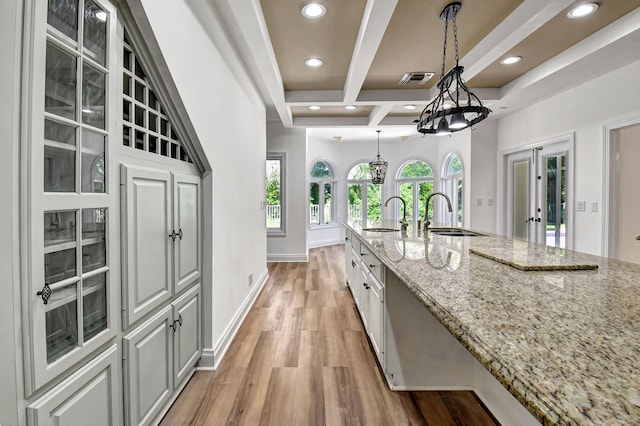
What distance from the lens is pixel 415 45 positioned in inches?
126

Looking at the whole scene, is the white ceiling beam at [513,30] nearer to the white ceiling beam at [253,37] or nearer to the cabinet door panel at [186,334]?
the white ceiling beam at [253,37]

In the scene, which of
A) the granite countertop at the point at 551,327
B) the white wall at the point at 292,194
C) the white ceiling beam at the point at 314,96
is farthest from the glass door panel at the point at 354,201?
the granite countertop at the point at 551,327

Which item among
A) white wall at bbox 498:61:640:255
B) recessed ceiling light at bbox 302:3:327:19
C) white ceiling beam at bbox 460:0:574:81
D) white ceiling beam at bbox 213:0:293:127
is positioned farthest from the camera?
white wall at bbox 498:61:640:255

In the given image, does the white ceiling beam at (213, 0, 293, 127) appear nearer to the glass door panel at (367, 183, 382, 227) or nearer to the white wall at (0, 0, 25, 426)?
the white wall at (0, 0, 25, 426)

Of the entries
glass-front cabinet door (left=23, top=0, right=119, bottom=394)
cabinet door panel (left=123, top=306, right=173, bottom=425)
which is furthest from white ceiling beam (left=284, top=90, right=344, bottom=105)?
cabinet door panel (left=123, top=306, right=173, bottom=425)

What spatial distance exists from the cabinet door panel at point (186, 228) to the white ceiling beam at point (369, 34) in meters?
1.71

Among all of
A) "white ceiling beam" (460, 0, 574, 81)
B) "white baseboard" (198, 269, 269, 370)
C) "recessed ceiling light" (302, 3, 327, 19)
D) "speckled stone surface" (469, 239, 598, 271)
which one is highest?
"recessed ceiling light" (302, 3, 327, 19)

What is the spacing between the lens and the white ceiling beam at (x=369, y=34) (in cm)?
225

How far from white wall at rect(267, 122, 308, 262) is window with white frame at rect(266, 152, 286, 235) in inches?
3.2

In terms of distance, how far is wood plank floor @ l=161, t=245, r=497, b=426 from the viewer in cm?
181

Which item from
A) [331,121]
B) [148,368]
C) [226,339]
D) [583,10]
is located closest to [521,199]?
[583,10]

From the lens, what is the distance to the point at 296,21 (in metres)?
2.73

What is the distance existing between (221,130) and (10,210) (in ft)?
5.98

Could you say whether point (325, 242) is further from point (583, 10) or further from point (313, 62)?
point (583, 10)
